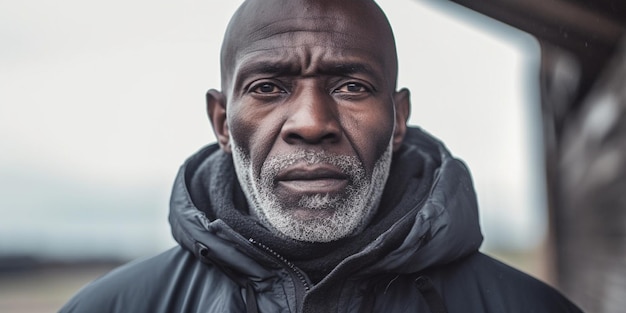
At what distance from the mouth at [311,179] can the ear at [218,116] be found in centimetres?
27

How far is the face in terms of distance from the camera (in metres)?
1.47

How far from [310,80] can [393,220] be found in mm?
369

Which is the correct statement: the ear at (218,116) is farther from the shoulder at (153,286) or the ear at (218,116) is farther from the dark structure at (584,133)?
the dark structure at (584,133)

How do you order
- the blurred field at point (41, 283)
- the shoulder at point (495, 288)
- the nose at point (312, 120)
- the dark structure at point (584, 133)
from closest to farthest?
the nose at point (312, 120)
the shoulder at point (495, 288)
the dark structure at point (584, 133)
the blurred field at point (41, 283)

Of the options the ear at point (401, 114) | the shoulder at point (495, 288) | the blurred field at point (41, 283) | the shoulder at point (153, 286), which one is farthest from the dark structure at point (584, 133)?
the blurred field at point (41, 283)

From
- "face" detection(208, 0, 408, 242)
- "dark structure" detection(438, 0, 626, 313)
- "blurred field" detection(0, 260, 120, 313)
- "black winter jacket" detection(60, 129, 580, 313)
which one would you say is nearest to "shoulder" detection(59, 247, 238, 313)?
"black winter jacket" detection(60, 129, 580, 313)

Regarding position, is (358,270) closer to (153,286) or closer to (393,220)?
(393,220)

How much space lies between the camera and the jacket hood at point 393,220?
149 cm

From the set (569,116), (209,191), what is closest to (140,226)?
(569,116)

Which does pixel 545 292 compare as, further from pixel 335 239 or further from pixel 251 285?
pixel 251 285

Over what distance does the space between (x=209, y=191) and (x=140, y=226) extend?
19.5 meters

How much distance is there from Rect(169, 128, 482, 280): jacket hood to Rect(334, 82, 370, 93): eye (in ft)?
0.92

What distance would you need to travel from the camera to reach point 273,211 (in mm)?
1544

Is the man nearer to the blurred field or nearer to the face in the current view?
the face
